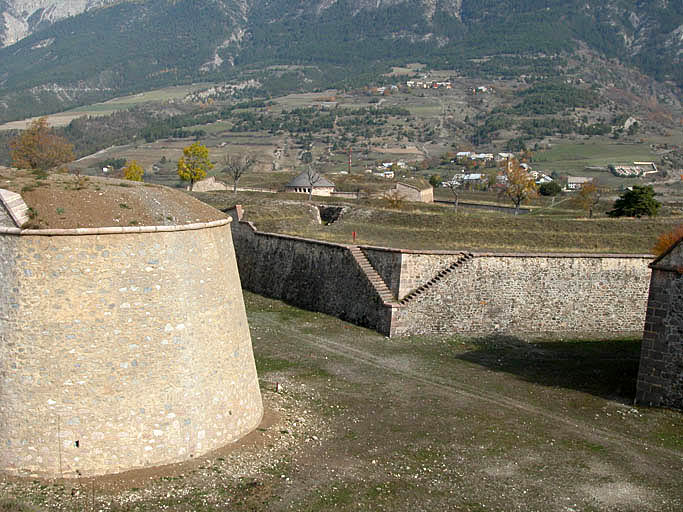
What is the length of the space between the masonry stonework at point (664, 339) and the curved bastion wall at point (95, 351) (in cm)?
1094

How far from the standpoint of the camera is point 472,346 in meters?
23.2

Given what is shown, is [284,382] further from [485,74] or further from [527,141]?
[485,74]

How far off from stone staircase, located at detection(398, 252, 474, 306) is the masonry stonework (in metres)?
8.14

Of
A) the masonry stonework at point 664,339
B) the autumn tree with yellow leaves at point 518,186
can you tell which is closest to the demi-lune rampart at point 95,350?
the masonry stonework at point 664,339

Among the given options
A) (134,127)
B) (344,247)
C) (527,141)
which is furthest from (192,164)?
(134,127)

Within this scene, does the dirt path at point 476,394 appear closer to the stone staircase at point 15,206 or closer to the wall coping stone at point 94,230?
the wall coping stone at point 94,230

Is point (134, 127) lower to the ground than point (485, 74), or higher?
lower

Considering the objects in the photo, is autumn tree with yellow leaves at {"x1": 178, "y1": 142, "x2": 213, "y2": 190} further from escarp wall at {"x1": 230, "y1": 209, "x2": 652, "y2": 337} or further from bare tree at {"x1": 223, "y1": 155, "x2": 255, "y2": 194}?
escarp wall at {"x1": 230, "y1": 209, "x2": 652, "y2": 337}

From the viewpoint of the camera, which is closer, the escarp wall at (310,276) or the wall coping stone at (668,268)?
the wall coping stone at (668,268)

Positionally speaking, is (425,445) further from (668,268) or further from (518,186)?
(518,186)

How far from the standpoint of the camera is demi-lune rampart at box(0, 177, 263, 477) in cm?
1199

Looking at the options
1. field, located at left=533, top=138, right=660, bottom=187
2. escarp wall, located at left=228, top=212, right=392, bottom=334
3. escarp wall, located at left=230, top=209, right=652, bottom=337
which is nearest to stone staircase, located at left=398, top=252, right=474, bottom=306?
escarp wall, located at left=230, top=209, right=652, bottom=337

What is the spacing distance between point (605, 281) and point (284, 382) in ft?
44.3

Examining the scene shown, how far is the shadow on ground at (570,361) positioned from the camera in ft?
62.9
